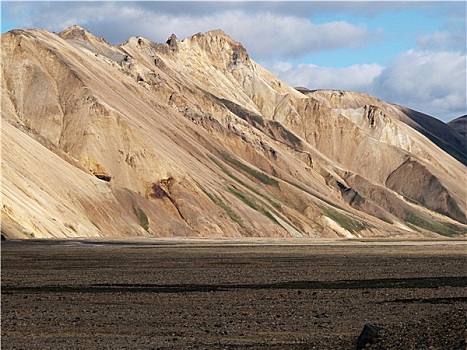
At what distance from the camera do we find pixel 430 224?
178 metres

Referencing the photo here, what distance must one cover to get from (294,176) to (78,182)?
64.3 meters

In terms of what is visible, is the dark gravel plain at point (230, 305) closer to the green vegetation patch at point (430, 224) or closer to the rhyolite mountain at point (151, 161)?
the rhyolite mountain at point (151, 161)

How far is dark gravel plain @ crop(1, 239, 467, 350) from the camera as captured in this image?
1912 cm

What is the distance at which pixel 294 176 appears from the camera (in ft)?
529

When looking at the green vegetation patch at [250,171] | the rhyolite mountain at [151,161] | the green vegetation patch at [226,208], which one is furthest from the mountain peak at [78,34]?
the green vegetation patch at [226,208]

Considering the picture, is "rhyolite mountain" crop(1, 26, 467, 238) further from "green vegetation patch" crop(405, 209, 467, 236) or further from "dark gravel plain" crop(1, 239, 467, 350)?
"dark gravel plain" crop(1, 239, 467, 350)

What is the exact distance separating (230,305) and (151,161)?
9543 cm

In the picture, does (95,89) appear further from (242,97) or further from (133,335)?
(133,335)

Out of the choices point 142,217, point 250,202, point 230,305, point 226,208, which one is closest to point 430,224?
point 250,202

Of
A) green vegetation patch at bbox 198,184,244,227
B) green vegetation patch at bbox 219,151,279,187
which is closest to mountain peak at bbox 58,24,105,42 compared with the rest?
green vegetation patch at bbox 219,151,279,187

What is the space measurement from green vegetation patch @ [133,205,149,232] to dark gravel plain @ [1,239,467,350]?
57.7m

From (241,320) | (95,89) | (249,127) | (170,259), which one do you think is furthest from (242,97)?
(241,320)

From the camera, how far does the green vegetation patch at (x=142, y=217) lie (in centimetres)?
10589

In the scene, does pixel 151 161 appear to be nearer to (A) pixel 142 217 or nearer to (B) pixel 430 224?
(A) pixel 142 217
